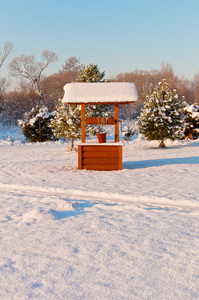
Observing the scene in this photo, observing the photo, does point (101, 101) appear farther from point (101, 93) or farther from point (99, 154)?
point (99, 154)

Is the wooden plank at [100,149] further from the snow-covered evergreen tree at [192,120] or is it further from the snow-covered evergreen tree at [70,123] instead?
the snow-covered evergreen tree at [192,120]

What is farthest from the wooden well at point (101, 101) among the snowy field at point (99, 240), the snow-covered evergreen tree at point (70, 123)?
the snow-covered evergreen tree at point (70, 123)

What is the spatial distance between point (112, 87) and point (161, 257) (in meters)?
7.60

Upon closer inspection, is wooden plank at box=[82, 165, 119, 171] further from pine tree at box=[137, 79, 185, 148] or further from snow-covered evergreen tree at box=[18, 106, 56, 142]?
snow-covered evergreen tree at box=[18, 106, 56, 142]

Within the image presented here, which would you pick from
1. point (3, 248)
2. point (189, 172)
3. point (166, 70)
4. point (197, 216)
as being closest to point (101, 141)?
point (189, 172)

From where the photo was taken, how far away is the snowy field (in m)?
2.93

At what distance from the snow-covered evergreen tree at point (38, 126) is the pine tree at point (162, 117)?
30.8ft

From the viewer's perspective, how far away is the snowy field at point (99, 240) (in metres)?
2.93

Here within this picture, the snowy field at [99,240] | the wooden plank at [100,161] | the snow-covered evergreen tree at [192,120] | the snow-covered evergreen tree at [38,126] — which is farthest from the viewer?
the snow-covered evergreen tree at [38,126]

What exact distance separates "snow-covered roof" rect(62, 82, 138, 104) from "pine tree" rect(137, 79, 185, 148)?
25.3 feet

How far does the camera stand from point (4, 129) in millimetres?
36688

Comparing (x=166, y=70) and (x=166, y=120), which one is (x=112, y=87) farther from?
(x=166, y=70)

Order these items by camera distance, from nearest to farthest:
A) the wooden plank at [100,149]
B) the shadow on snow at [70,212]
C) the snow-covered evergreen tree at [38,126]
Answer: the shadow on snow at [70,212], the wooden plank at [100,149], the snow-covered evergreen tree at [38,126]

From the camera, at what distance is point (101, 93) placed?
33.3ft
